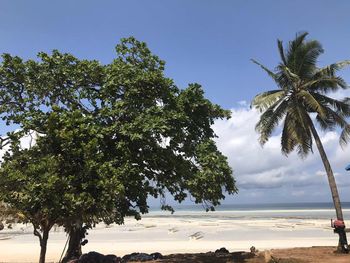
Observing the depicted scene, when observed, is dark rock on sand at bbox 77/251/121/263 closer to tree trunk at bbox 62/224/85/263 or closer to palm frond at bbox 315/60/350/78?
tree trunk at bbox 62/224/85/263

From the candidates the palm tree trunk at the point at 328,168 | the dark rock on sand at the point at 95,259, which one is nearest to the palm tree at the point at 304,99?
the palm tree trunk at the point at 328,168

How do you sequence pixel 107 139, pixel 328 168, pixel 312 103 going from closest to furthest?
pixel 107 139, pixel 312 103, pixel 328 168

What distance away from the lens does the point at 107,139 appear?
13352mm

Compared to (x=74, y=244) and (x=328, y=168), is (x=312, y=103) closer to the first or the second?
(x=328, y=168)

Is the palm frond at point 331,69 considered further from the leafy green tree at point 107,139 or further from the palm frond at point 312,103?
the leafy green tree at point 107,139

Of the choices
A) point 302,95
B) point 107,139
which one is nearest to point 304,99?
point 302,95

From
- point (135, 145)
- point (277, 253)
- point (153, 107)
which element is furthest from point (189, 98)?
point (277, 253)

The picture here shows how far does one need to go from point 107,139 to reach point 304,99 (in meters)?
9.81

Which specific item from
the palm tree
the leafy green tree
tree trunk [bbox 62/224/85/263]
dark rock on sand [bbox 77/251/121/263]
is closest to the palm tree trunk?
the palm tree

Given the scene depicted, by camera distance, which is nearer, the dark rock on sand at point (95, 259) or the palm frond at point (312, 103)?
the dark rock on sand at point (95, 259)

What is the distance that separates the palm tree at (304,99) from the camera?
1844 cm

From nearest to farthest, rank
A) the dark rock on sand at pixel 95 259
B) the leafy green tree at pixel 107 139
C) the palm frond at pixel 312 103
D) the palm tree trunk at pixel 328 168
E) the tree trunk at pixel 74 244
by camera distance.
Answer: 1. the leafy green tree at pixel 107 139
2. the dark rock on sand at pixel 95 259
3. the tree trunk at pixel 74 244
4. the palm frond at pixel 312 103
5. the palm tree trunk at pixel 328 168

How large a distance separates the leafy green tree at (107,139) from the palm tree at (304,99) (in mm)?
4737

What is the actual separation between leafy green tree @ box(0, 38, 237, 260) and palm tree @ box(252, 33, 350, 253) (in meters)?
4.74
